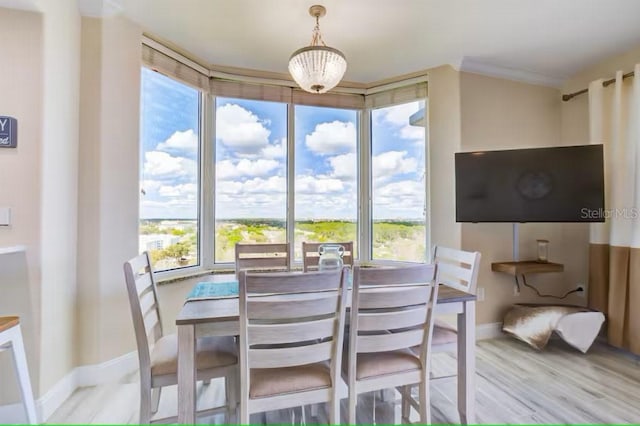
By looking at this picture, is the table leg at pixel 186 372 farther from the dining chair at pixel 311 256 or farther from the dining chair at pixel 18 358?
the dining chair at pixel 311 256

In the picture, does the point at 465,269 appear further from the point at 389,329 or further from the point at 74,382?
the point at 74,382

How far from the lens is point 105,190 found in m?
→ 2.15

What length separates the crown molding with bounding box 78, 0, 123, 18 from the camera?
209 cm

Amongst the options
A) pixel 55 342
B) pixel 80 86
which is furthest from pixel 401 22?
pixel 55 342

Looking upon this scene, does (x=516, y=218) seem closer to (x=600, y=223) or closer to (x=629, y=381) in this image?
(x=600, y=223)

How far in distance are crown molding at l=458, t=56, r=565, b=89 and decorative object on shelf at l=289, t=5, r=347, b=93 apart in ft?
5.25

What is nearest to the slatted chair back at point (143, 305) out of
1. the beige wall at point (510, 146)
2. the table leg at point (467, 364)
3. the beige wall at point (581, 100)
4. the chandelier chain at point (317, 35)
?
the table leg at point (467, 364)

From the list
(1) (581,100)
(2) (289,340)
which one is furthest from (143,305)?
(1) (581,100)

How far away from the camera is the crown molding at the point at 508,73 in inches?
115

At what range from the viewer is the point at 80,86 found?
2.12 meters

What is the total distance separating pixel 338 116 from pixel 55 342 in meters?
3.08

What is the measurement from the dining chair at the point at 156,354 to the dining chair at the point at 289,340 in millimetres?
247

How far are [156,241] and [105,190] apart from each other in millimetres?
674

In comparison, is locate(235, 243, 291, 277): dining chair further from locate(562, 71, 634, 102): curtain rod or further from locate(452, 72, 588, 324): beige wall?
locate(562, 71, 634, 102): curtain rod
